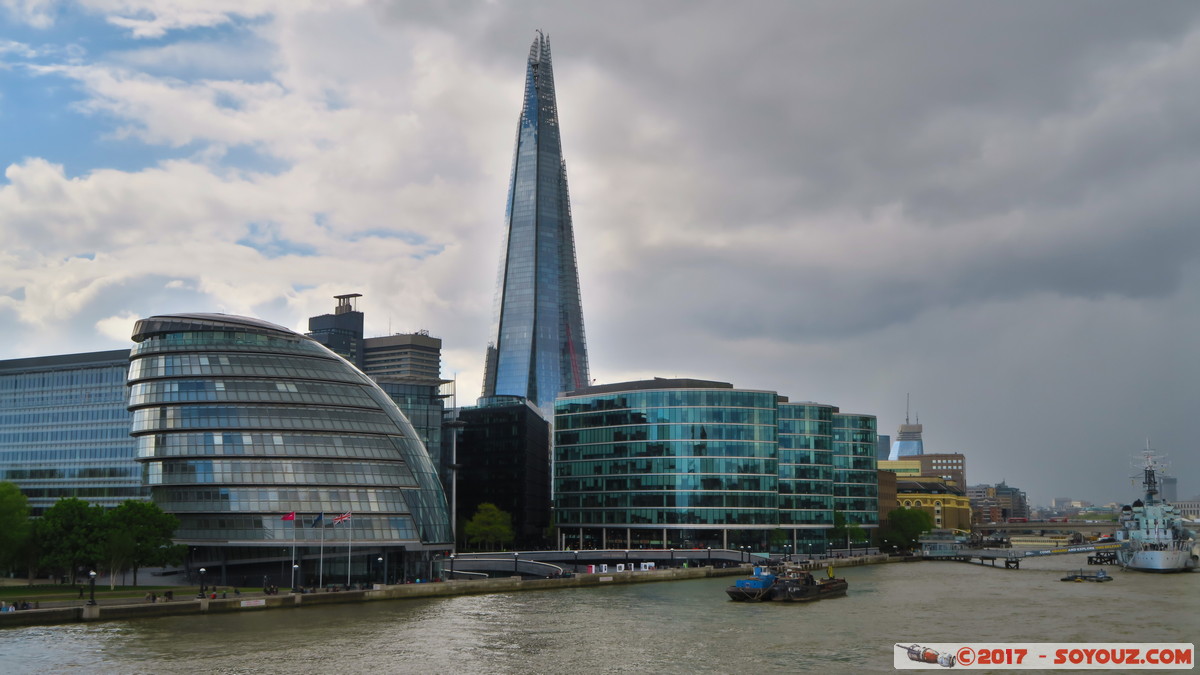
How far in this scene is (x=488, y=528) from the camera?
158m

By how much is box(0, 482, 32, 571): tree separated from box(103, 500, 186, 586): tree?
21.8 ft

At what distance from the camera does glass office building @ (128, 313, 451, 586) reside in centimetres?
10719

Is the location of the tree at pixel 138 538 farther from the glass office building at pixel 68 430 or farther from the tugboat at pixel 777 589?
the tugboat at pixel 777 589

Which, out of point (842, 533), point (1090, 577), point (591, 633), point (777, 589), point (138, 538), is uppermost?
point (138, 538)

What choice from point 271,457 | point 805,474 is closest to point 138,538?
point 271,457

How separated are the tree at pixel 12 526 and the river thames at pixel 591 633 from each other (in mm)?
22377

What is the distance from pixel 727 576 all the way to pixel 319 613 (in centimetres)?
6353

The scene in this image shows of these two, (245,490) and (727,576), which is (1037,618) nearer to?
(727,576)

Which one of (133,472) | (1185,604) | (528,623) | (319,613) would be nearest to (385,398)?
(133,472)

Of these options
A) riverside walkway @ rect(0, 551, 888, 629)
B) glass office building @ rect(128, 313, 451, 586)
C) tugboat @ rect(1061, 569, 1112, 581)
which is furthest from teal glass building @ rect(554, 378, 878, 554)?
glass office building @ rect(128, 313, 451, 586)

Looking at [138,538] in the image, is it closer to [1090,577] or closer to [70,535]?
[70,535]

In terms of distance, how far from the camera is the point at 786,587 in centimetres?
10625

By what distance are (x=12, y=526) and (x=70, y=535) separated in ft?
14.9

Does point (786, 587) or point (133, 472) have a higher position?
point (133, 472)
